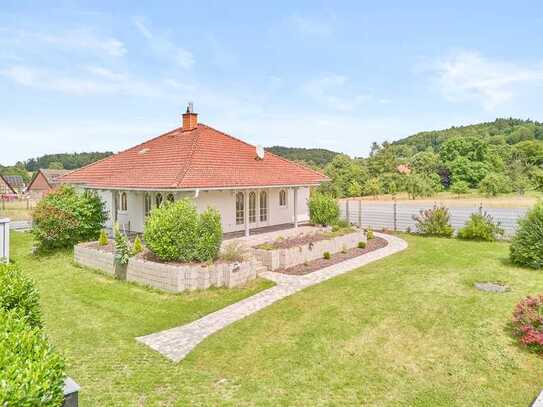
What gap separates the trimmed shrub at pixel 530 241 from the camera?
14.3 meters

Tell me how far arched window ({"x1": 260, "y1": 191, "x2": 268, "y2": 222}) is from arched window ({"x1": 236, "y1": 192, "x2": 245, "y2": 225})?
145 centimetres

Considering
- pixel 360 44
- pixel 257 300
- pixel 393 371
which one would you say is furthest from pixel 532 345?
pixel 360 44

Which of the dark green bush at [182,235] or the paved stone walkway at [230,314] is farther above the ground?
the dark green bush at [182,235]

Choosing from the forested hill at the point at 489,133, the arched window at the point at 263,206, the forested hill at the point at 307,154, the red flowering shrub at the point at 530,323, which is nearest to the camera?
the red flowering shrub at the point at 530,323

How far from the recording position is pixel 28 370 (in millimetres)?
3576

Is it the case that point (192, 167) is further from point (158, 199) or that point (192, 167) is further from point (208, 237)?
point (208, 237)

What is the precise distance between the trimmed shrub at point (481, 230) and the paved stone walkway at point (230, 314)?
7.76 meters

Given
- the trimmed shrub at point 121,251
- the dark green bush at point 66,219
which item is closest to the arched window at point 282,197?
the dark green bush at point 66,219

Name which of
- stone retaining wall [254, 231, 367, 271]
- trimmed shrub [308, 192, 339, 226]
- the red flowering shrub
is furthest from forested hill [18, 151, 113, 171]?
the red flowering shrub

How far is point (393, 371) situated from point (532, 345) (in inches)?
122

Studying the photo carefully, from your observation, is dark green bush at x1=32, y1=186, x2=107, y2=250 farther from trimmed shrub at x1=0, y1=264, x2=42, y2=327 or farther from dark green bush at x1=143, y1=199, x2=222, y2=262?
trimmed shrub at x1=0, y1=264, x2=42, y2=327

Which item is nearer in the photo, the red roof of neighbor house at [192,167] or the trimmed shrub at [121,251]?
the trimmed shrub at [121,251]

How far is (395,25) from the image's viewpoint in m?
17.3

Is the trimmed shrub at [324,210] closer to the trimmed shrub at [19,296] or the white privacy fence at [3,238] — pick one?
A: the white privacy fence at [3,238]
